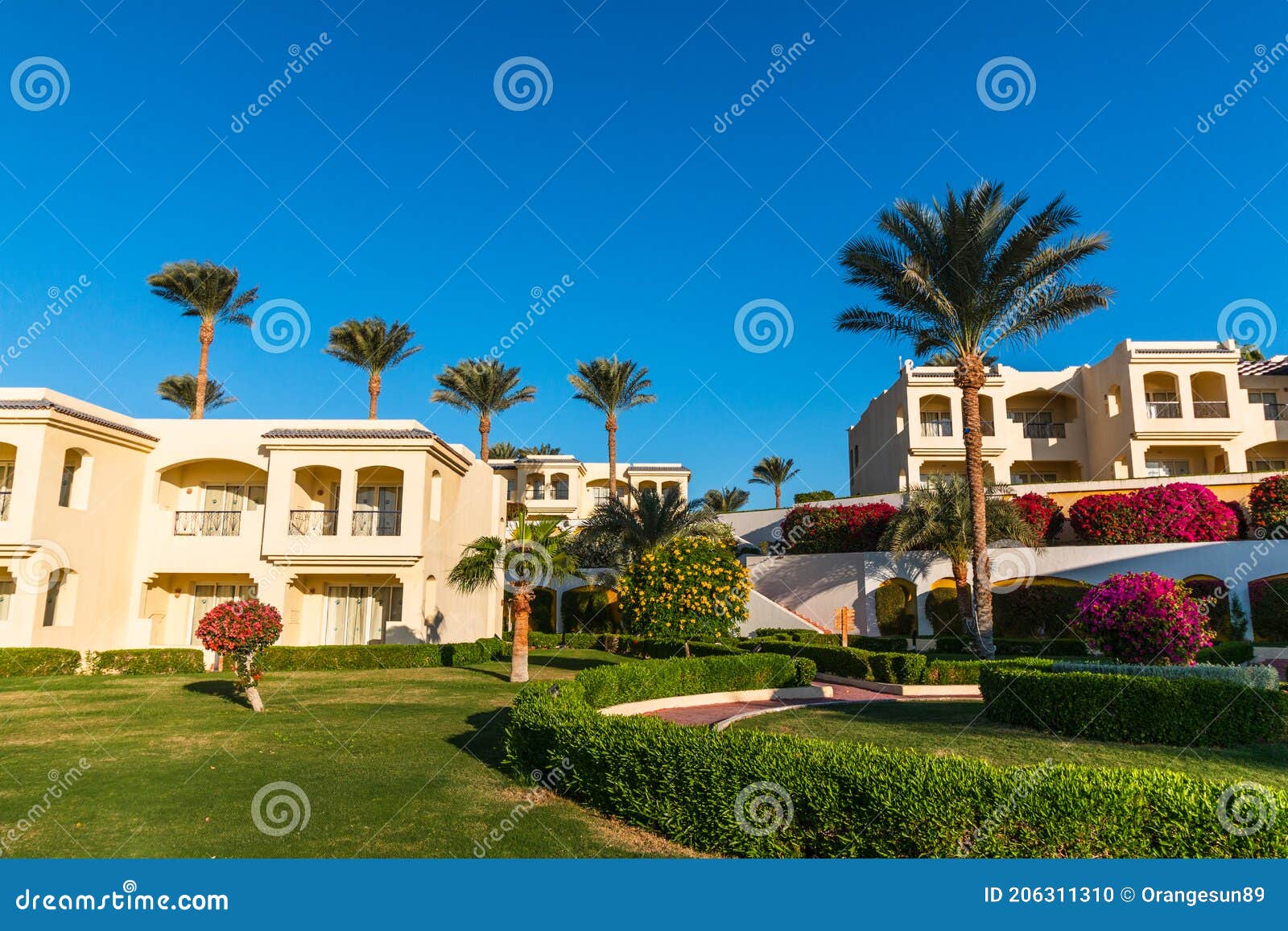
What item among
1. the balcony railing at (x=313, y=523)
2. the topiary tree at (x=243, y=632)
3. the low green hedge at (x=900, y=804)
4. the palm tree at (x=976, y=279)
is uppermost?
the palm tree at (x=976, y=279)

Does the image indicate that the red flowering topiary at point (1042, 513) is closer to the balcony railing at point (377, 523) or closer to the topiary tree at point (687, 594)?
the topiary tree at point (687, 594)

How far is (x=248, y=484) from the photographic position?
26.8 metres

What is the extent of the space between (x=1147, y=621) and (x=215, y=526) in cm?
2551

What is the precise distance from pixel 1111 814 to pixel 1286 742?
8291 millimetres

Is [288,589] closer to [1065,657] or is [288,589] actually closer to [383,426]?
[383,426]

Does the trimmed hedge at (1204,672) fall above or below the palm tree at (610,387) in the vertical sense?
below

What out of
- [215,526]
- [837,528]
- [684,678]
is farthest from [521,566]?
[837,528]

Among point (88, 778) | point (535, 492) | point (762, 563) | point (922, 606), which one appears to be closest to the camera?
point (88, 778)

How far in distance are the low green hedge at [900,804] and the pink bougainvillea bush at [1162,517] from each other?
24499 mm

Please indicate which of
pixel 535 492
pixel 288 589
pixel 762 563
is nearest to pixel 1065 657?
pixel 762 563

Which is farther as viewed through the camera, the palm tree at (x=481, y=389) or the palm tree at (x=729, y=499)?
the palm tree at (x=729, y=499)

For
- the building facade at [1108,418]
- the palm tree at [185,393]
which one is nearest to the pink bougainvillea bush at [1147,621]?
the building facade at [1108,418]

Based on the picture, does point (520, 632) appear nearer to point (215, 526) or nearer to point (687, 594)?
point (687, 594)

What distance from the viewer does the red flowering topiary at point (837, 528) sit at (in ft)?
104
